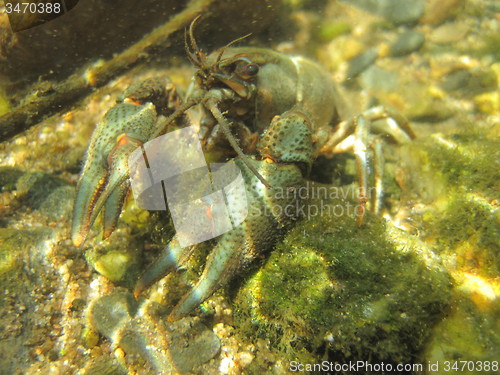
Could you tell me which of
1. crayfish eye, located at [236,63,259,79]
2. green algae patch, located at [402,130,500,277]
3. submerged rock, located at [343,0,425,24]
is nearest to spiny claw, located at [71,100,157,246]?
crayfish eye, located at [236,63,259,79]

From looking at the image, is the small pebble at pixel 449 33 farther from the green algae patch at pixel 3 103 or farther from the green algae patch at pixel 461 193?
the green algae patch at pixel 3 103

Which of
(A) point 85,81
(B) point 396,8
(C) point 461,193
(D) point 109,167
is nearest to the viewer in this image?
(D) point 109,167

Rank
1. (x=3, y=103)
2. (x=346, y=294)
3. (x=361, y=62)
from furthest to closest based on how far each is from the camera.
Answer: (x=361, y=62) → (x=3, y=103) → (x=346, y=294)

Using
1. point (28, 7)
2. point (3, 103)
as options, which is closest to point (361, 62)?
point (28, 7)

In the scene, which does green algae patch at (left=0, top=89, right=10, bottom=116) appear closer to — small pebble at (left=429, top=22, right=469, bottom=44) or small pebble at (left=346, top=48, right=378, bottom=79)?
small pebble at (left=346, top=48, right=378, bottom=79)

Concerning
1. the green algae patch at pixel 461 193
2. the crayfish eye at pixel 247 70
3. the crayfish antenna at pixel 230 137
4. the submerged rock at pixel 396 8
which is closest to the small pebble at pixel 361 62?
the submerged rock at pixel 396 8

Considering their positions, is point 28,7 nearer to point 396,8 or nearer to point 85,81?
point 85,81
